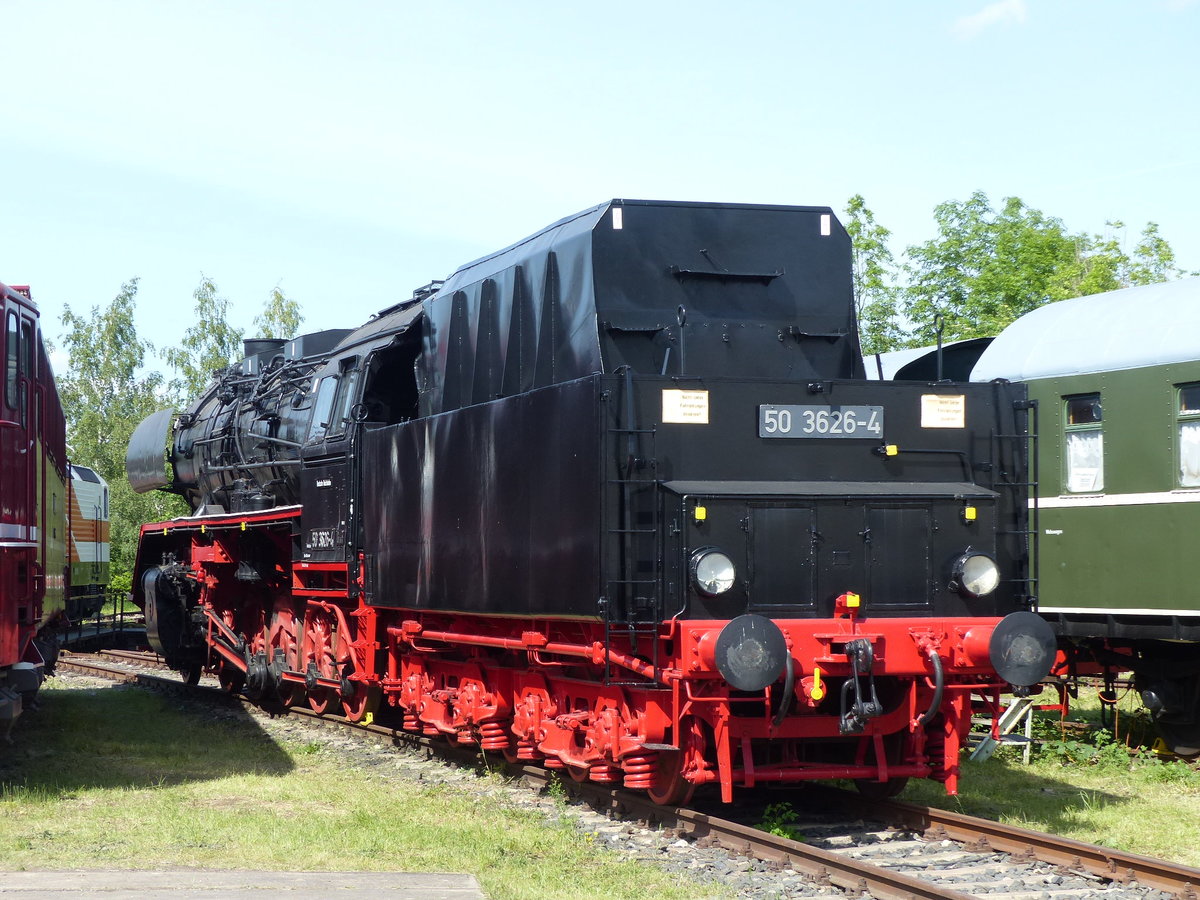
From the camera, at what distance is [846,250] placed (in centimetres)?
877

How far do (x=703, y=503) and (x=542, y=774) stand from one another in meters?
3.06

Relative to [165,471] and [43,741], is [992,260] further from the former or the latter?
[43,741]

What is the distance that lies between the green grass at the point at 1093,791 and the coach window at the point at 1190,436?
88.1 inches

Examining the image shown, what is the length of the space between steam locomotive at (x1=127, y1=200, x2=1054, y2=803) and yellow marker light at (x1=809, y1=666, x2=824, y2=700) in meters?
0.01

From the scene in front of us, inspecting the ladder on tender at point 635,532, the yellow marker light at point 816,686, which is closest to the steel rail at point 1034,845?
the yellow marker light at point 816,686

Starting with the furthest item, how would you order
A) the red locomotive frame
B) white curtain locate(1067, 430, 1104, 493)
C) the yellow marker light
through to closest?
white curtain locate(1067, 430, 1104, 493) < the red locomotive frame < the yellow marker light

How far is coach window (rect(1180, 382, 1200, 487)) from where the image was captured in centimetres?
1032

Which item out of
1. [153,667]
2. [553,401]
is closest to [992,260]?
[153,667]

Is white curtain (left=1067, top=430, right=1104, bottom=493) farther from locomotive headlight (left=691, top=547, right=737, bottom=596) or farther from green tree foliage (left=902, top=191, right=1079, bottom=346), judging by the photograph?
green tree foliage (left=902, top=191, right=1079, bottom=346)

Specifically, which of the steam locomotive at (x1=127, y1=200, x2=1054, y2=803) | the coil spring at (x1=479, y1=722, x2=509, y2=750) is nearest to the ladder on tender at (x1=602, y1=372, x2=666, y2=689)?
the steam locomotive at (x1=127, y1=200, x2=1054, y2=803)

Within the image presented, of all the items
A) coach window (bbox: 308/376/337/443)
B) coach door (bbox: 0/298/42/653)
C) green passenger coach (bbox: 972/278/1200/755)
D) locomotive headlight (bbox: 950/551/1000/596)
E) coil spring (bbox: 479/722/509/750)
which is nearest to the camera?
locomotive headlight (bbox: 950/551/1000/596)

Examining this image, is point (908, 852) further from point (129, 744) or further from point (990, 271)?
point (990, 271)

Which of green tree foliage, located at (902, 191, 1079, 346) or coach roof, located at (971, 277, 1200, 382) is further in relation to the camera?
green tree foliage, located at (902, 191, 1079, 346)

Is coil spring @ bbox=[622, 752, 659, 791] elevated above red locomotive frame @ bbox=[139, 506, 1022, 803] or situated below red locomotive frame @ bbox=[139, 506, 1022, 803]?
below
